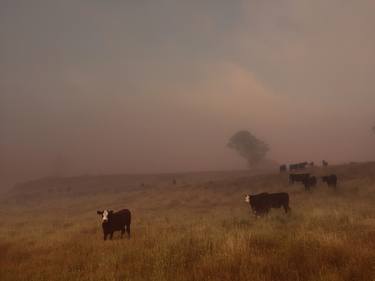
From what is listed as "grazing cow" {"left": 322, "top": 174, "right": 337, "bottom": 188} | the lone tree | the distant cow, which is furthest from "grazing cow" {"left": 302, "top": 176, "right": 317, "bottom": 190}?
the lone tree

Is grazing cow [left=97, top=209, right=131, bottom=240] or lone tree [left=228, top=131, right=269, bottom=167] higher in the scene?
lone tree [left=228, top=131, right=269, bottom=167]

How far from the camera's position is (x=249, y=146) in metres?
85.3

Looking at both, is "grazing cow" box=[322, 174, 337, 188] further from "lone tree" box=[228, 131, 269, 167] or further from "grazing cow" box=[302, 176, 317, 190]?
"lone tree" box=[228, 131, 269, 167]

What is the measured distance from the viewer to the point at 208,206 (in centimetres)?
2983

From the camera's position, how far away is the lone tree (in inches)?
3364

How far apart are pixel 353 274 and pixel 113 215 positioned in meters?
Answer: 11.4

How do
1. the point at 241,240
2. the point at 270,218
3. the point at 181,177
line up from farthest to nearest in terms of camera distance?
the point at 181,177 < the point at 270,218 < the point at 241,240

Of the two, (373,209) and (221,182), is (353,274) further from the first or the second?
(221,182)

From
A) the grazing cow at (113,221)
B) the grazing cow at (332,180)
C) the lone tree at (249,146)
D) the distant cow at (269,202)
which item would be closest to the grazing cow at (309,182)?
the grazing cow at (332,180)

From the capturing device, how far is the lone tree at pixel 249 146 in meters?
85.4

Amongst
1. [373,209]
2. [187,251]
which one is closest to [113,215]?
[187,251]

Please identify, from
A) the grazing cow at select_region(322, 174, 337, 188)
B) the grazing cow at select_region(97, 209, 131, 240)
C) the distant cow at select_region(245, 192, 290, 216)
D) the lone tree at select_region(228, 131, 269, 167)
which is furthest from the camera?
the lone tree at select_region(228, 131, 269, 167)

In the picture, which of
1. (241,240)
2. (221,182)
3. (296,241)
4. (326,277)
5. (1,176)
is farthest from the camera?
(1,176)

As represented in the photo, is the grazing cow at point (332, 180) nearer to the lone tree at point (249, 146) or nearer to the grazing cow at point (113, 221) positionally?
the grazing cow at point (113, 221)
